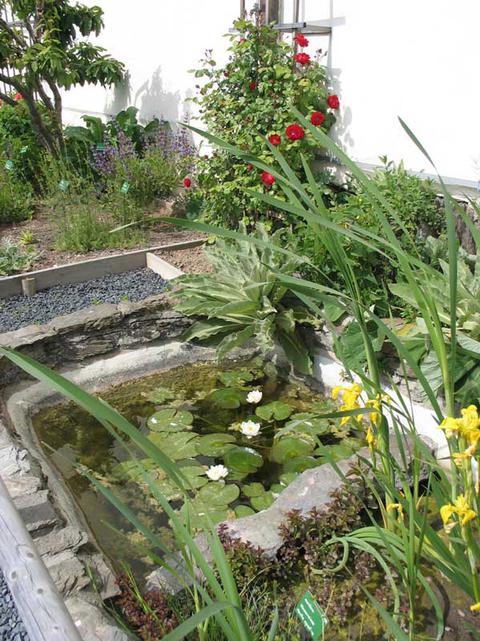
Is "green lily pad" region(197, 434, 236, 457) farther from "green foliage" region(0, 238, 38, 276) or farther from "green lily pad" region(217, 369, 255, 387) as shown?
"green foliage" region(0, 238, 38, 276)

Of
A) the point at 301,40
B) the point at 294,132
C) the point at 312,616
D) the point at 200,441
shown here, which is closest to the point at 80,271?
the point at 294,132

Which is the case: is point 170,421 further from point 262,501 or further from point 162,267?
point 162,267

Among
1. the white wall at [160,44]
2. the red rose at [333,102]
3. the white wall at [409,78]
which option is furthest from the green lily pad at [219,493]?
the white wall at [160,44]

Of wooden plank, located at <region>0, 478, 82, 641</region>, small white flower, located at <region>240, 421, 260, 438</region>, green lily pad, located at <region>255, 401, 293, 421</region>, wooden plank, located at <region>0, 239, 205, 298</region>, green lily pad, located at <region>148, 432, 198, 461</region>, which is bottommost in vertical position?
green lily pad, located at <region>148, 432, 198, 461</region>

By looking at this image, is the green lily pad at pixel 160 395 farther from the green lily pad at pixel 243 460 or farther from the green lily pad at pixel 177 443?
the green lily pad at pixel 243 460

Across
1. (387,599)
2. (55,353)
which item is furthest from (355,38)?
(387,599)

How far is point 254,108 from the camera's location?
456 cm

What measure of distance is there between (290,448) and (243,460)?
0.26m

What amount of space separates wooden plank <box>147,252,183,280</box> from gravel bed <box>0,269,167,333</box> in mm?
45

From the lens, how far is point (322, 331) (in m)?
3.78

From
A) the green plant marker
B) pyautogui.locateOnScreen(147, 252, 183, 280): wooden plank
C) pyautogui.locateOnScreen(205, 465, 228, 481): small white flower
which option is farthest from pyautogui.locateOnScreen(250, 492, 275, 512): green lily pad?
pyautogui.locateOnScreen(147, 252, 183, 280): wooden plank

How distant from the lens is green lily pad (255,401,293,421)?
3365mm

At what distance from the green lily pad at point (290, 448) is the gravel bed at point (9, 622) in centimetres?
139

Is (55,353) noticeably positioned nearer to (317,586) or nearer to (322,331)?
(322,331)
